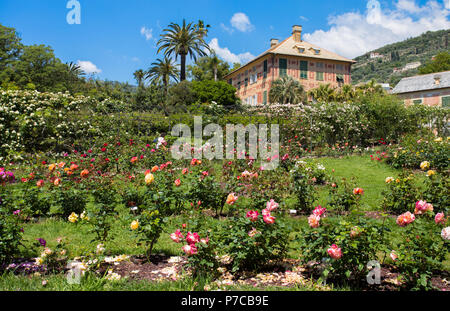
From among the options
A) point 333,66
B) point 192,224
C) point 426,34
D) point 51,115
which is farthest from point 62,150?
point 426,34

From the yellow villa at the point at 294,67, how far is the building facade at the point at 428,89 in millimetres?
6925

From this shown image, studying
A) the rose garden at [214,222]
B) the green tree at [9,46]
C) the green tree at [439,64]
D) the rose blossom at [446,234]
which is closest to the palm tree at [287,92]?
the rose garden at [214,222]

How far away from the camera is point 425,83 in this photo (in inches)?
1293

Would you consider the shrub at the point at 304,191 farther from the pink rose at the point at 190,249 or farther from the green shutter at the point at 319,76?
the green shutter at the point at 319,76

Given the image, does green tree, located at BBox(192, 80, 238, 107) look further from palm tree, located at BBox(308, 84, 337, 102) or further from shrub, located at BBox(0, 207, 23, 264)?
shrub, located at BBox(0, 207, 23, 264)

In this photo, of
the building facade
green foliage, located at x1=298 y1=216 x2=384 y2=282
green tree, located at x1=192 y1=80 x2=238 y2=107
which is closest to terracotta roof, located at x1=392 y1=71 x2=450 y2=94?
the building facade

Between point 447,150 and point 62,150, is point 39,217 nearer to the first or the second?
point 62,150

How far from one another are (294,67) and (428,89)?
1360cm

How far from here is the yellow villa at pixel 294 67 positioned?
98.1ft

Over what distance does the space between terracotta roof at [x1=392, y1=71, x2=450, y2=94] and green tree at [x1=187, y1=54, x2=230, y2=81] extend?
20261 mm

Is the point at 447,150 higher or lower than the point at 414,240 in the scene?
higher

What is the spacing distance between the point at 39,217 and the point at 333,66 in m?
32.0
